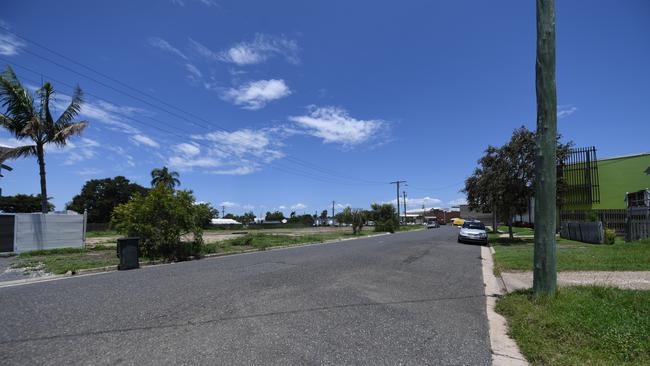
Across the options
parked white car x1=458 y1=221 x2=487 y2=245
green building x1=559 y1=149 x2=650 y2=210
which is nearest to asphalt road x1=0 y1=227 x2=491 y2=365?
parked white car x1=458 y1=221 x2=487 y2=245

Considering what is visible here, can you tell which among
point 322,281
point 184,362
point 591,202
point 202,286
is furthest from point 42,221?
point 591,202

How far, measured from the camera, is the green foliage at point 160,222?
661 inches

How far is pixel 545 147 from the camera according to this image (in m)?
7.41

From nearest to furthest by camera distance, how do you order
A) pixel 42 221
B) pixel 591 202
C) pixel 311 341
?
pixel 311 341 < pixel 42 221 < pixel 591 202

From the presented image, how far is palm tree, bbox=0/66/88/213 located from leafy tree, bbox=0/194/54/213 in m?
72.9

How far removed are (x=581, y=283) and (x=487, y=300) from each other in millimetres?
2555

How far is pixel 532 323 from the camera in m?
5.91

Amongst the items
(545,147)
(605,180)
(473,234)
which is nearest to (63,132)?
(545,147)

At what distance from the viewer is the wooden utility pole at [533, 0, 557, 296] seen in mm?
7270

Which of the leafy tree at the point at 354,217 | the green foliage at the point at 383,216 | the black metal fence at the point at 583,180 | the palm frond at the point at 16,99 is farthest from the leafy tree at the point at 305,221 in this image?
the palm frond at the point at 16,99

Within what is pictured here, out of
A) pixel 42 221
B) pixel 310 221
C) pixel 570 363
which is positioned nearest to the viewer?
pixel 570 363

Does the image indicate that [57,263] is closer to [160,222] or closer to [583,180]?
[160,222]

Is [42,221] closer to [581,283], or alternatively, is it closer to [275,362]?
[275,362]

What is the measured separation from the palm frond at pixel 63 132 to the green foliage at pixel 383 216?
130ft
